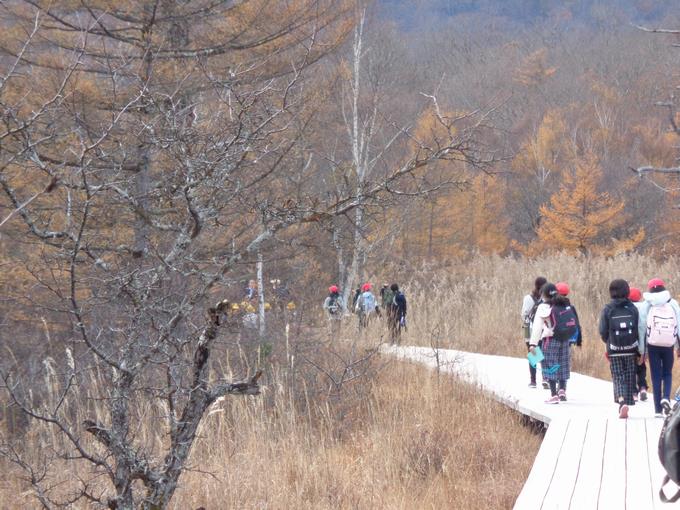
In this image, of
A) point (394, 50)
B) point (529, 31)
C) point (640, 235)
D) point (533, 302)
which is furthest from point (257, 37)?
point (529, 31)

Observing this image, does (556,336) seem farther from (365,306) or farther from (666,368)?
(365,306)

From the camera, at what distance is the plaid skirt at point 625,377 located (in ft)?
28.6

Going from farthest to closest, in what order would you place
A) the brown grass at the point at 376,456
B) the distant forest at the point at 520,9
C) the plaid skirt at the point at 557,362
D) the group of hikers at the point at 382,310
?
the distant forest at the point at 520,9, the group of hikers at the point at 382,310, the plaid skirt at the point at 557,362, the brown grass at the point at 376,456

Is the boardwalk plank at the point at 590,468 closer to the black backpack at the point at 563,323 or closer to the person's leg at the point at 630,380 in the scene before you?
the person's leg at the point at 630,380

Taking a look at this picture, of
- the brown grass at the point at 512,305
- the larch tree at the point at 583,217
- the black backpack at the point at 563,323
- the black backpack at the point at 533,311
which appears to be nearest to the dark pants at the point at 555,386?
the black backpack at the point at 563,323

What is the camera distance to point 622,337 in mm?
8727

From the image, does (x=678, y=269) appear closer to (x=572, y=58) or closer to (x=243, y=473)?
(x=243, y=473)

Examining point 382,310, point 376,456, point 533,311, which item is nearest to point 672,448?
point 376,456

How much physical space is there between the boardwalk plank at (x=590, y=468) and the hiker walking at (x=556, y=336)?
144cm

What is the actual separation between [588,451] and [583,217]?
1083 inches

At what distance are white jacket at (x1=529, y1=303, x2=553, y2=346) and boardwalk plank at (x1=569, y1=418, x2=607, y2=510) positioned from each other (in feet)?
5.52

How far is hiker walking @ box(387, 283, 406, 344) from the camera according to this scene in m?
14.2

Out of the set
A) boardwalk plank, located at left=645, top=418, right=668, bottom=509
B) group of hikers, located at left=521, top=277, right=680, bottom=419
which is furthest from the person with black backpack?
boardwalk plank, located at left=645, top=418, right=668, bottom=509

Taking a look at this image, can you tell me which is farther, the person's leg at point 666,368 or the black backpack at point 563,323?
the black backpack at point 563,323
